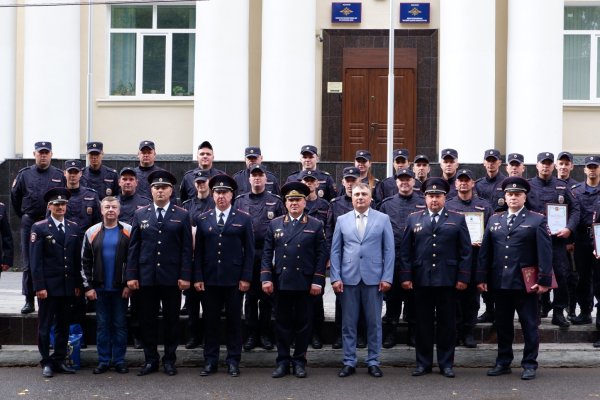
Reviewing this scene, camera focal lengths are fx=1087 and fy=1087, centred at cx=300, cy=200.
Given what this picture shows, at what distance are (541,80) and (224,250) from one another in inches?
395

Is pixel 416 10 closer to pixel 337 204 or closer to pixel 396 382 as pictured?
pixel 337 204

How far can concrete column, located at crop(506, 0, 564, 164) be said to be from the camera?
20.2 meters

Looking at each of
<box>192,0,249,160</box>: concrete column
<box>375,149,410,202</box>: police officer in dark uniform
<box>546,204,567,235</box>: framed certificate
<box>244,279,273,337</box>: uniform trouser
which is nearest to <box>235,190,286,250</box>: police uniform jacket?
<box>244,279,273,337</box>: uniform trouser

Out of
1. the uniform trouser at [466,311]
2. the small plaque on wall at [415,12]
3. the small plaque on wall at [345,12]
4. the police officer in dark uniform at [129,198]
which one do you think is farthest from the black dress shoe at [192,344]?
the small plaque on wall at [415,12]

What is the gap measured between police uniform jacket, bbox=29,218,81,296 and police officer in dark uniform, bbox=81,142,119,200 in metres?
1.96

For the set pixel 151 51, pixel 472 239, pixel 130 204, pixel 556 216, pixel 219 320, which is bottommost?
pixel 219 320

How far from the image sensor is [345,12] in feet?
72.9

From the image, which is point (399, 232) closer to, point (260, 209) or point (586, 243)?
point (260, 209)

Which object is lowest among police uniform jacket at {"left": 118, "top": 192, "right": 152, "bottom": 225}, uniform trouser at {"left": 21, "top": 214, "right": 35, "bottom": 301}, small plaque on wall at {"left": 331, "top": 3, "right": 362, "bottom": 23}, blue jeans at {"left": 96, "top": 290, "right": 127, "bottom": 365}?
blue jeans at {"left": 96, "top": 290, "right": 127, "bottom": 365}

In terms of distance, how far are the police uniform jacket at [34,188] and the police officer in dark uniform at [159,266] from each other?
2.25 metres

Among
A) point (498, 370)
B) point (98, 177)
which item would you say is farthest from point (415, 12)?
point (498, 370)

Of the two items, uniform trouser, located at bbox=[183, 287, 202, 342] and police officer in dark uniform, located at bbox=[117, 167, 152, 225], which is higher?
police officer in dark uniform, located at bbox=[117, 167, 152, 225]

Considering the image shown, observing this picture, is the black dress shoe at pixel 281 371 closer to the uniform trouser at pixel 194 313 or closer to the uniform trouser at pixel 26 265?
the uniform trouser at pixel 194 313

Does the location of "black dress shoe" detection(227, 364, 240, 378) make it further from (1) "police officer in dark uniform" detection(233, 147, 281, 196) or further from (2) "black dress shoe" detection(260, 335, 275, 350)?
(1) "police officer in dark uniform" detection(233, 147, 281, 196)
